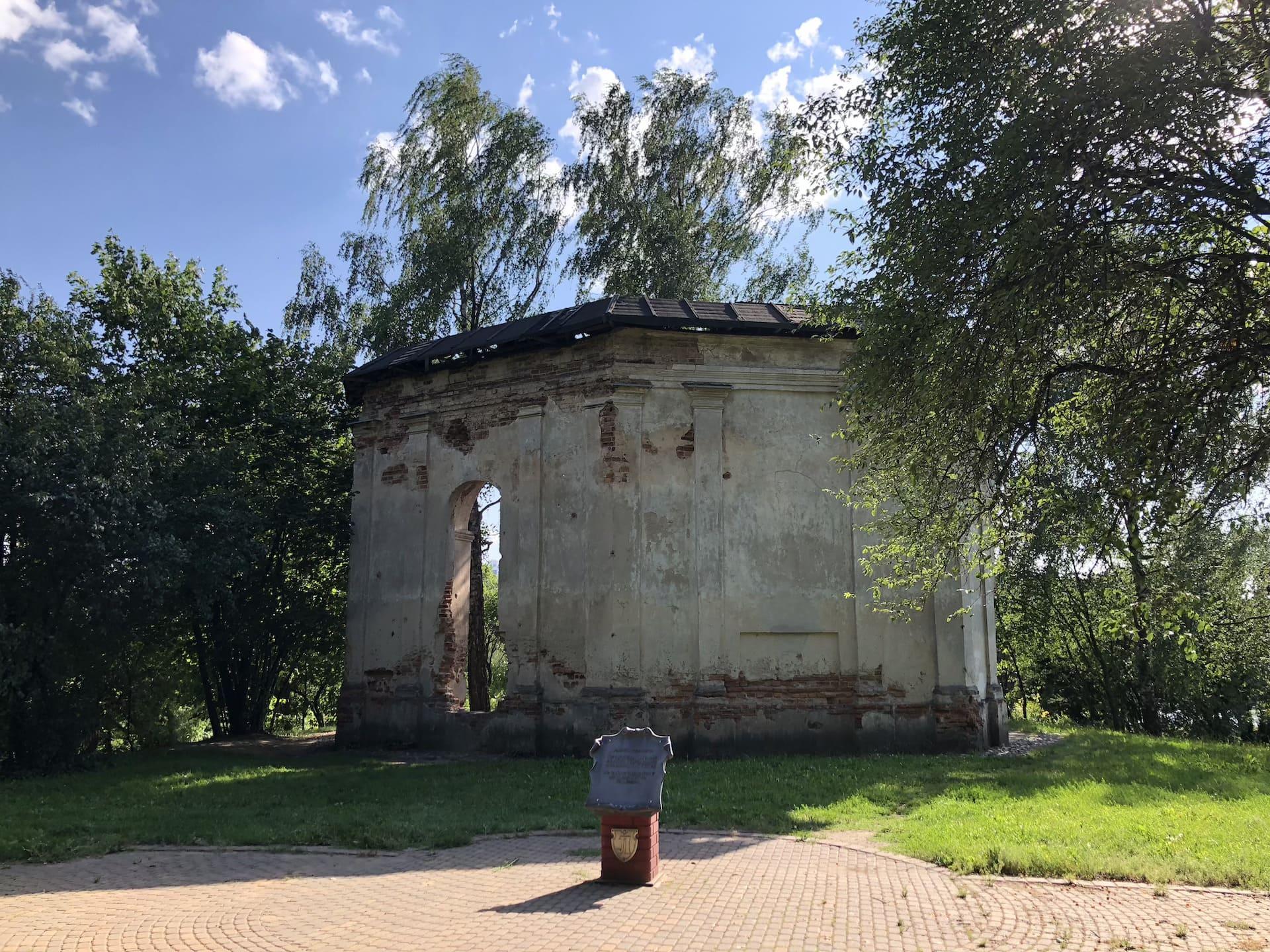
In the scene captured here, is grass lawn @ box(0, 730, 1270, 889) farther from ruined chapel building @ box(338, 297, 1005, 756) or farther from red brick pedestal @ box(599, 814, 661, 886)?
red brick pedestal @ box(599, 814, 661, 886)

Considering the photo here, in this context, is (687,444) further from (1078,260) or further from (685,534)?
(1078,260)

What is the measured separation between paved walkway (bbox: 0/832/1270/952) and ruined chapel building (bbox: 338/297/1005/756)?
6.04 m

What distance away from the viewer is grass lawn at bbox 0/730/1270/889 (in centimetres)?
768

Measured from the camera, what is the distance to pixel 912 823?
8.88 metres

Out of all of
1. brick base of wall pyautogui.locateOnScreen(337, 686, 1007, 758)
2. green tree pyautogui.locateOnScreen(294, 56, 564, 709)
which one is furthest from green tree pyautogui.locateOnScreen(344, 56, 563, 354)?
brick base of wall pyautogui.locateOnScreen(337, 686, 1007, 758)

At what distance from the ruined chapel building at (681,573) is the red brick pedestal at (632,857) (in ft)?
23.2

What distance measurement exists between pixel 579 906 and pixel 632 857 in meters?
0.63

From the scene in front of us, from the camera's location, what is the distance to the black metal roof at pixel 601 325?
14.5 metres

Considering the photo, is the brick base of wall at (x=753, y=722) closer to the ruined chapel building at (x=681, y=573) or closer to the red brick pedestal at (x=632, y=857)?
the ruined chapel building at (x=681, y=573)

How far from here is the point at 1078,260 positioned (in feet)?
23.8

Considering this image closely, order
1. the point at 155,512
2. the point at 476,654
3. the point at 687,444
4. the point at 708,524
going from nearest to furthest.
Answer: the point at 155,512
the point at 708,524
the point at 687,444
the point at 476,654

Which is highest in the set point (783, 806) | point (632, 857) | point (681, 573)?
point (681, 573)

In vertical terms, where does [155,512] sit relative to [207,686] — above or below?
above

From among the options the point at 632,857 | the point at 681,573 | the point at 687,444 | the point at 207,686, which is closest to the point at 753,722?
the point at 681,573
